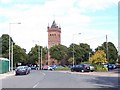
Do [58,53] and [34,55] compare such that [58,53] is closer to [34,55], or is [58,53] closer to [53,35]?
[34,55]

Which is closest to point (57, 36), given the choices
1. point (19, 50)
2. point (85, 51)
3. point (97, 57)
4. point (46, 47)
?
point (46, 47)

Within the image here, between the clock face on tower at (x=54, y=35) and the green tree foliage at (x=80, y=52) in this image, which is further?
the clock face on tower at (x=54, y=35)

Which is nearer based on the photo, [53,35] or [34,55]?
[34,55]

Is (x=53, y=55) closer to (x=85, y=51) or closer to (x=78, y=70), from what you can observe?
(x=85, y=51)

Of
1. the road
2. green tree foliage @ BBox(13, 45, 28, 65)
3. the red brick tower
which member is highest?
the red brick tower

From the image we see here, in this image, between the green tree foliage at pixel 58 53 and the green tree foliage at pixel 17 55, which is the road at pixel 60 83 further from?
the green tree foliage at pixel 58 53

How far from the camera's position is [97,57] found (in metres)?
84.7

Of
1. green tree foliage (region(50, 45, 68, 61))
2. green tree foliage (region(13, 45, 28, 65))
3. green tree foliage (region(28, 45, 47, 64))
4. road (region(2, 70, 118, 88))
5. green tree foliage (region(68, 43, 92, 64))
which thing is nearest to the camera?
road (region(2, 70, 118, 88))

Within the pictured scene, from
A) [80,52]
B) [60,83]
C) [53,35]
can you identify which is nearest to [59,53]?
[80,52]

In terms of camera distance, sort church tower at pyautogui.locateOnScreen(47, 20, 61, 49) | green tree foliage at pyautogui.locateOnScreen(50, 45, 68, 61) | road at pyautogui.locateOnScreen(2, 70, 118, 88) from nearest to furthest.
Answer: road at pyautogui.locateOnScreen(2, 70, 118, 88) < green tree foliage at pyautogui.locateOnScreen(50, 45, 68, 61) < church tower at pyautogui.locateOnScreen(47, 20, 61, 49)

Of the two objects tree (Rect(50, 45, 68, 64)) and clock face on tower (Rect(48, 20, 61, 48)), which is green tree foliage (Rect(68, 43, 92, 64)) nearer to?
tree (Rect(50, 45, 68, 64))

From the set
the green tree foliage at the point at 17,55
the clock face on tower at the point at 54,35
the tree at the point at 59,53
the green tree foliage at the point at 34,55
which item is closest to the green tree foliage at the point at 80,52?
the tree at the point at 59,53

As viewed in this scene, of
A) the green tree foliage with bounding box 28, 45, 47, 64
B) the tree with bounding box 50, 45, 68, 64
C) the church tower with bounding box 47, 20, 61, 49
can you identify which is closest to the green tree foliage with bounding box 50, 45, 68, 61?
the tree with bounding box 50, 45, 68, 64

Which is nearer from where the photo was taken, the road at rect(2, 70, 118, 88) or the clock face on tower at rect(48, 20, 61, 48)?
the road at rect(2, 70, 118, 88)
